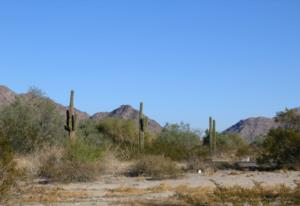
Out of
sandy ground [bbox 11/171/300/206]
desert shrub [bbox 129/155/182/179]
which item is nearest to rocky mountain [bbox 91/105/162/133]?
desert shrub [bbox 129/155/182/179]

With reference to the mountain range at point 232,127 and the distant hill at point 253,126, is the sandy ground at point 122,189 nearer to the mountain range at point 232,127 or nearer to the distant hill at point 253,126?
the mountain range at point 232,127

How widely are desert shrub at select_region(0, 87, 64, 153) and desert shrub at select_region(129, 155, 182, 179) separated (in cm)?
705

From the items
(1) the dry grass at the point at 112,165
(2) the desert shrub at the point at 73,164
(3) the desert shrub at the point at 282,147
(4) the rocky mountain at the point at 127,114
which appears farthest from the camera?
(4) the rocky mountain at the point at 127,114

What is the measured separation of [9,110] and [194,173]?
→ 1532cm

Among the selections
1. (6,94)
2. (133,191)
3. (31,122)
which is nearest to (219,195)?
(133,191)

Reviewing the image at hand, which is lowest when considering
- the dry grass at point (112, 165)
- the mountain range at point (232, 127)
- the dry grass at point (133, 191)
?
the dry grass at point (133, 191)

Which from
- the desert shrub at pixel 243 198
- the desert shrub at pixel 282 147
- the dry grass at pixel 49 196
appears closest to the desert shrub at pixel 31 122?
the desert shrub at pixel 282 147

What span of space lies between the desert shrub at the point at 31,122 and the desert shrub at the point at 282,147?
462 inches

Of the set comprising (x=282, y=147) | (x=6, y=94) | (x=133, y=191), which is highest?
(x=6, y=94)

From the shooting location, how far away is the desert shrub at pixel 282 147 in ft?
97.4

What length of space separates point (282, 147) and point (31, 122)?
599 inches

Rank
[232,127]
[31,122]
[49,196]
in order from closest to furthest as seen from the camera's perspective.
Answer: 1. [49,196]
2. [31,122]
3. [232,127]

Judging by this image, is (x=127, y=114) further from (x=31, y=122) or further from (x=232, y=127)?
(x=31, y=122)

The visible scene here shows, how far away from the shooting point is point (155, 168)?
25.7 m
